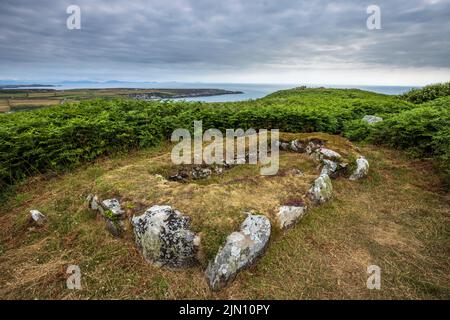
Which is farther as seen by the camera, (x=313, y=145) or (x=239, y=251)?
(x=313, y=145)

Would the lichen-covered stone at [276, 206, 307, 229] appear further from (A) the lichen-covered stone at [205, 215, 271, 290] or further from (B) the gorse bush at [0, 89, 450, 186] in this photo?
(B) the gorse bush at [0, 89, 450, 186]

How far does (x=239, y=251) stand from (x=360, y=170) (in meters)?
6.29

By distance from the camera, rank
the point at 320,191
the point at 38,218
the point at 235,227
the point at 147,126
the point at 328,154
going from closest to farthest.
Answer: the point at 235,227
the point at 38,218
the point at 320,191
the point at 328,154
the point at 147,126

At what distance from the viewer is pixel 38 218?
6.88 meters

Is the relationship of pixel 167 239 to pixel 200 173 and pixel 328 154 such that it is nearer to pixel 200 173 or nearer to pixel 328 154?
pixel 200 173

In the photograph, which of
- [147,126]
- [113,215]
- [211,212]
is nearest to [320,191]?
[211,212]

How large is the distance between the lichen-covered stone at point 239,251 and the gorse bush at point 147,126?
7.30m

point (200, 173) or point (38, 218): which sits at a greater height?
point (200, 173)

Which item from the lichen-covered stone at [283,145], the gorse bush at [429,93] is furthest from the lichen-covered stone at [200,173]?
the gorse bush at [429,93]

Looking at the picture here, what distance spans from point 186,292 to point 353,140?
11895 mm

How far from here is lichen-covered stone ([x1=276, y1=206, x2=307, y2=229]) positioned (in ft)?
21.2

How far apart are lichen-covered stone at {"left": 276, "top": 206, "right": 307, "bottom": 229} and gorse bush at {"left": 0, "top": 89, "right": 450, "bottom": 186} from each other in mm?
5935

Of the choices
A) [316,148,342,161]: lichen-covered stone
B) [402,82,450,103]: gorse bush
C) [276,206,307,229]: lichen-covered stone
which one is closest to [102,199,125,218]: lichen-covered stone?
[276,206,307,229]: lichen-covered stone
